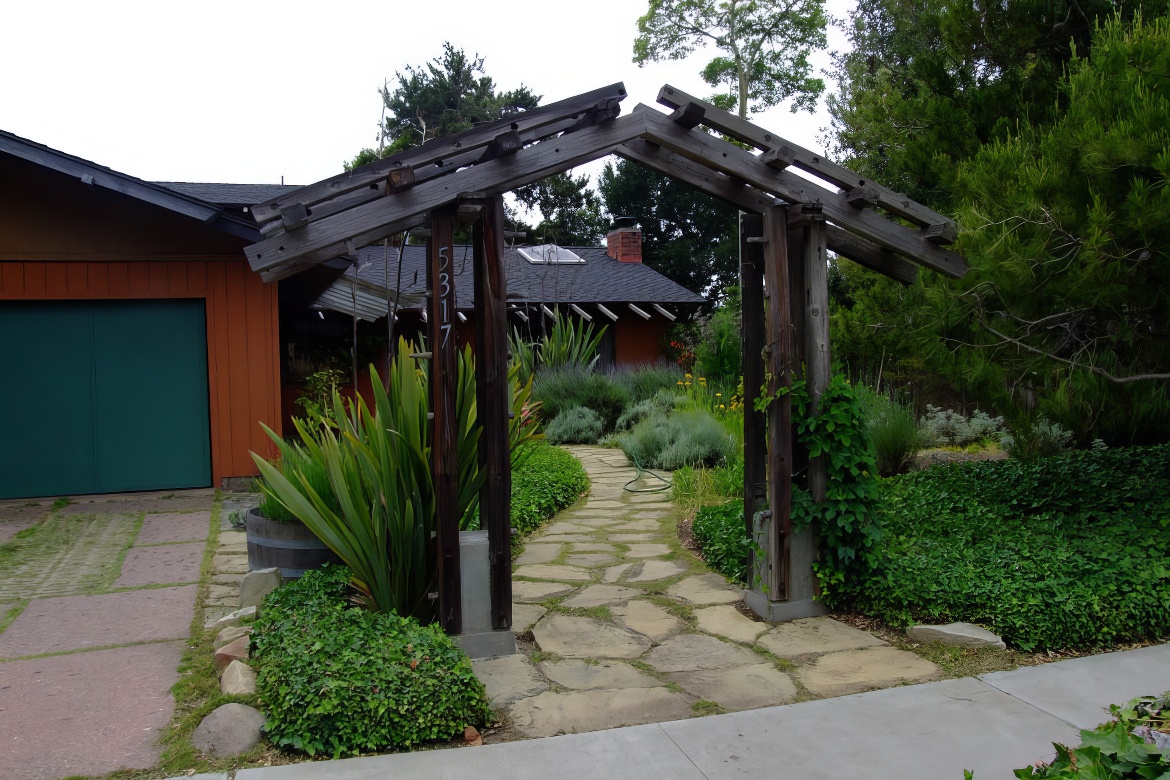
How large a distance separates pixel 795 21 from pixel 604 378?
18688mm

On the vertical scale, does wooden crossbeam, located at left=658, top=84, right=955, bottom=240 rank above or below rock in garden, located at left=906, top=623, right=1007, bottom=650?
above

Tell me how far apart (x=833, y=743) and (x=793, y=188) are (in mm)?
2870

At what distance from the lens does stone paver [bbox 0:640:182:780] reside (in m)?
3.34

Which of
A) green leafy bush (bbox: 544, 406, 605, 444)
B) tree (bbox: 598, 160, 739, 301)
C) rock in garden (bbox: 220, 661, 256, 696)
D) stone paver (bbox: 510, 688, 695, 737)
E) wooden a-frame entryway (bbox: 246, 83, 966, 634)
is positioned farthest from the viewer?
tree (bbox: 598, 160, 739, 301)

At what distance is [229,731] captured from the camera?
350 cm

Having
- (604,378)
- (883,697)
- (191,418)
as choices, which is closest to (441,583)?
(883,697)

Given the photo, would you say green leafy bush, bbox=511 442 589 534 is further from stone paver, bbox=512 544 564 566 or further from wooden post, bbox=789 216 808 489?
wooden post, bbox=789 216 808 489

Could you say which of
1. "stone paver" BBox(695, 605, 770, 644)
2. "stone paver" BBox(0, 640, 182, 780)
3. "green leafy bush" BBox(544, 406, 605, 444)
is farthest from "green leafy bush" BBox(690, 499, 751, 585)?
"green leafy bush" BBox(544, 406, 605, 444)

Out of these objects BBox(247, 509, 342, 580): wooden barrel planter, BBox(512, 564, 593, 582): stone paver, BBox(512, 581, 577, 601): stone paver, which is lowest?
BBox(512, 581, 577, 601): stone paver

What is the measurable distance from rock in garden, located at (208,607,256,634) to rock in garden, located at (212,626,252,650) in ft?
0.44

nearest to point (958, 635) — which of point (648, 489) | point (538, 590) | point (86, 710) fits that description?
point (538, 590)

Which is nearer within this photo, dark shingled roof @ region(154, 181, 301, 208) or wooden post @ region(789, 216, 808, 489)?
wooden post @ region(789, 216, 808, 489)

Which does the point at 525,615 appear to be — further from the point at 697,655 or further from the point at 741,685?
the point at 741,685

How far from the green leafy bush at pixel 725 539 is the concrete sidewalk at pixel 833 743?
1.55 meters
